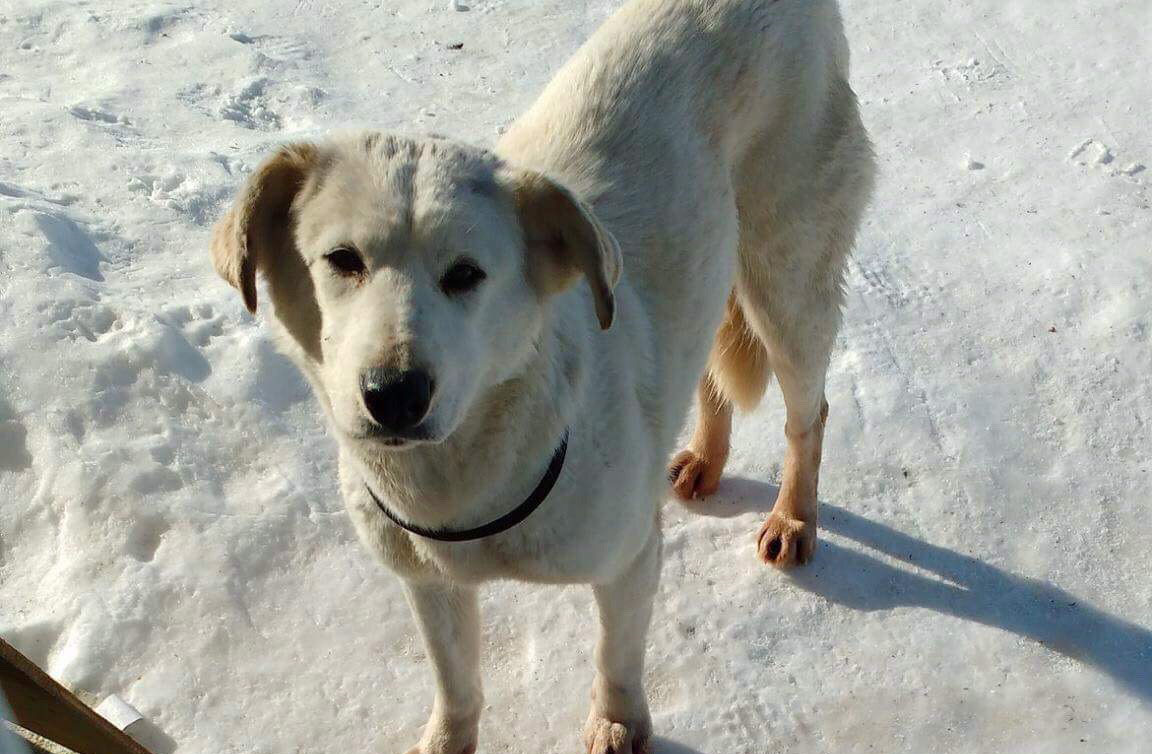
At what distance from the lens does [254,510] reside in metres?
3.53

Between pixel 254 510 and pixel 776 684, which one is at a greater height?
A: pixel 254 510

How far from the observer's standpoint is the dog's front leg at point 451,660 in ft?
9.02

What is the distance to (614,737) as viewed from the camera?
116 inches

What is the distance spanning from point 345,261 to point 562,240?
0.42 m

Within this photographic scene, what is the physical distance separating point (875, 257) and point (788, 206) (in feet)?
4.79

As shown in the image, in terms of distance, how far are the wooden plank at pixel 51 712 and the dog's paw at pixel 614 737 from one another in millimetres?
1115

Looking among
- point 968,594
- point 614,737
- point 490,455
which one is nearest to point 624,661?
point 614,737

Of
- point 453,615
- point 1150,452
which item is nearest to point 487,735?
point 453,615

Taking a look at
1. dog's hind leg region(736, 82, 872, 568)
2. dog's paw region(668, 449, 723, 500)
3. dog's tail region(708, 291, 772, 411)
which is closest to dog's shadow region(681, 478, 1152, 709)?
dog's hind leg region(736, 82, 872, 568)

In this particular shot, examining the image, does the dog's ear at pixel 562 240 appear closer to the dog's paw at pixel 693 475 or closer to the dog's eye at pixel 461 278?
the dog's eye at pixel 461 278

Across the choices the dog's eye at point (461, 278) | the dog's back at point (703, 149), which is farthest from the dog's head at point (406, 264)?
the dog's back at point (703, 149)

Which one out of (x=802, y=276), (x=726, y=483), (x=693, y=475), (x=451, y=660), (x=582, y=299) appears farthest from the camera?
(x=726, y=483)

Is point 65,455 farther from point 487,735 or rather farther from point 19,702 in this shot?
point 487,735

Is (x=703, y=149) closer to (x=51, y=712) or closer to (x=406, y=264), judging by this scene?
(x=406, y=264)
